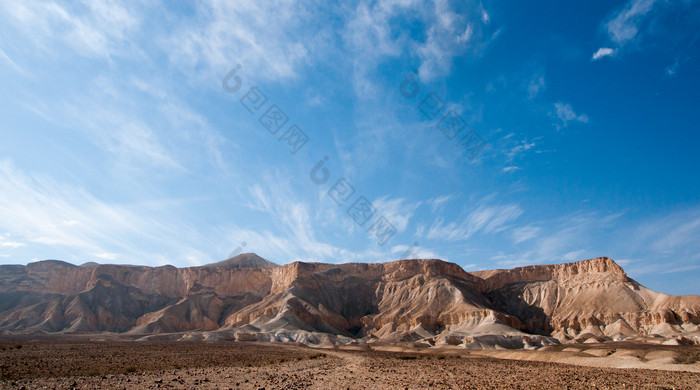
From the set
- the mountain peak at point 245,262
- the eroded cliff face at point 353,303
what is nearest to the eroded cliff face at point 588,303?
the eroded cliff face at point 353,303

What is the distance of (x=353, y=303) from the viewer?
123438 mm

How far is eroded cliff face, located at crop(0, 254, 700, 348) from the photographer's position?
93.6 metres

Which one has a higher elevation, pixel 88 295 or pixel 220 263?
pixel 220 263

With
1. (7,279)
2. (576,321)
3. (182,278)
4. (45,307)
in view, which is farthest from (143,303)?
(576,321)

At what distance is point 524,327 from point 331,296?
54.0m

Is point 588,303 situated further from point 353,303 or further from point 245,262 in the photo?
point 245,262

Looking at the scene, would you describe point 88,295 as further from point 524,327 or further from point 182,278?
point 524,327

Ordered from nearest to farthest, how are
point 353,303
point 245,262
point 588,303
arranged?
1. point 588,303
2. point 353,303
3. point 245,262

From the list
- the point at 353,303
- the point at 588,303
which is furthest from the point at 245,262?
the point at 588,303

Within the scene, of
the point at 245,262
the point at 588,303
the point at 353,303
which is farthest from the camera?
the point at 245,262

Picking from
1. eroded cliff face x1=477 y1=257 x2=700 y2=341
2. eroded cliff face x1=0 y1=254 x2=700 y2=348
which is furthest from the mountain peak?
eroded cliff face x1=477 y1=257 x2=700 y2=341

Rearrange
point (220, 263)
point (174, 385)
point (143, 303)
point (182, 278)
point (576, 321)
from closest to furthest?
point (174, 385)
point (576, 321)
point (143, 303)
point (182, 278)
point (220, 263)

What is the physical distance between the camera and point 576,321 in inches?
4026

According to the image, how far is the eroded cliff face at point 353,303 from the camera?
93.6 meters
